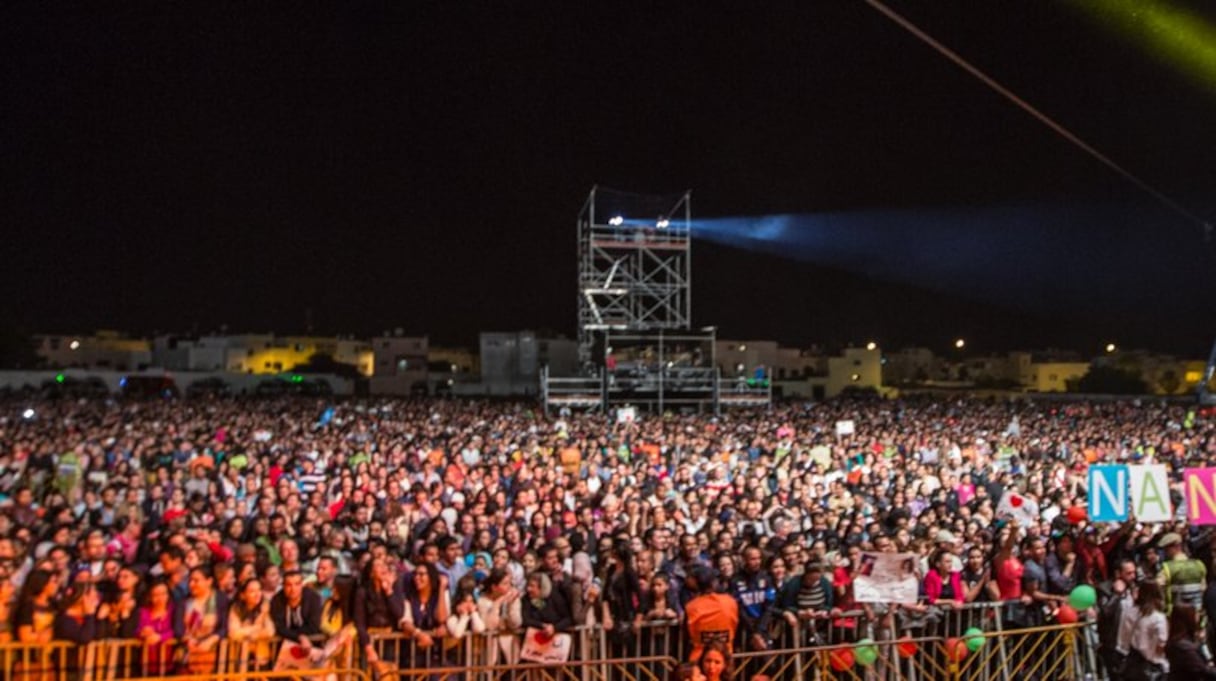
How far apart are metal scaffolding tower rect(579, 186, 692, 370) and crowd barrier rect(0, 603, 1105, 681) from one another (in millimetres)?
25319

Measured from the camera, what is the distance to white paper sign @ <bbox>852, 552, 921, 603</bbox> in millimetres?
6562

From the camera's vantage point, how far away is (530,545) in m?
8.28

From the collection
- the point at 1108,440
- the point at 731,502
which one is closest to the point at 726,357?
the point at 1108,440

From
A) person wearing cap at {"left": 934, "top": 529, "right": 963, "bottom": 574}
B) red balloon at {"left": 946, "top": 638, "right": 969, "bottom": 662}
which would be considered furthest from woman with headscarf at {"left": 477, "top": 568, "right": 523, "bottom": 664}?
person wearing cap at {"left": 934, "top": 529, "right": 963, "bottom": 574}

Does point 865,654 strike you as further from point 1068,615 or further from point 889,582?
point 1068,615

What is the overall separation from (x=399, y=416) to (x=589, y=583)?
16.1 m

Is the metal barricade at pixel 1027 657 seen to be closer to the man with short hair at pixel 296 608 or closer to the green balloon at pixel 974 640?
the green balloon at pixel 974 640

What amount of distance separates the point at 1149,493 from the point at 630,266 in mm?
26976

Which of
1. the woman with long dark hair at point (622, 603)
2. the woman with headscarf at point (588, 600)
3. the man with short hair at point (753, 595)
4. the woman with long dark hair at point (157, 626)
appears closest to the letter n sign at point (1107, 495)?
the man with short hair at point (753, 595)

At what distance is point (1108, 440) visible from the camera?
17906 mm

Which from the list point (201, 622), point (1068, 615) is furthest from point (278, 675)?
point (1068, 615)

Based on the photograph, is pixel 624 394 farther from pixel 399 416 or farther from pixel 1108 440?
pixel 1108 440

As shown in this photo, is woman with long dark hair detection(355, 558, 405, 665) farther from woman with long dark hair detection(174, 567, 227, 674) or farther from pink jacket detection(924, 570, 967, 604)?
pink jacket detection(924, 570, 967, 604)

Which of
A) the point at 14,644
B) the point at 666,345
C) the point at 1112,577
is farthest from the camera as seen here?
the point at 666,345
